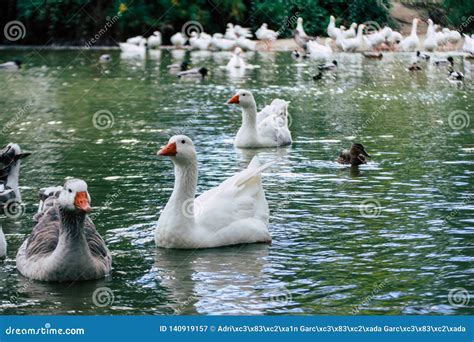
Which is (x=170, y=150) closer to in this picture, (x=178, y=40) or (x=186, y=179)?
(x=186, y=179)

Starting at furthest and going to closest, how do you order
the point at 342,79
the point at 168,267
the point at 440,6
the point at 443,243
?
1. the point at 440,6
2. the point at 342,79
3. the point at 443,243
4. the point at 168,267

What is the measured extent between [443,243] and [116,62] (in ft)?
87.6

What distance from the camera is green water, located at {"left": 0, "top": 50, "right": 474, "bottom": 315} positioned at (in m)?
8.67

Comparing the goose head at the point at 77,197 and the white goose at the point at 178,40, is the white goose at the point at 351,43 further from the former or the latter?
the goose head at the point at 77,197

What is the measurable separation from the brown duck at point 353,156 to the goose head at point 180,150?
4.84 metres

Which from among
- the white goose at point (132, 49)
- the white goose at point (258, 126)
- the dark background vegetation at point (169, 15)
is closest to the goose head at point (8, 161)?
the white goose at point (258, 126)

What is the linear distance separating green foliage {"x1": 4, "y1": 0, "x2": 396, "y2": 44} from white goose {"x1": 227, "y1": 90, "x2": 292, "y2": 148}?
96.6 ft

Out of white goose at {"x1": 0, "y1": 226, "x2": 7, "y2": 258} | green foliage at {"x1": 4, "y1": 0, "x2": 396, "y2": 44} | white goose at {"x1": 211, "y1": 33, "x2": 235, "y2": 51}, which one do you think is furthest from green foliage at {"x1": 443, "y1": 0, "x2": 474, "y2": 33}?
white goose at {"x1": 0, "y1": 226, "x2": 7, "y2": 258}

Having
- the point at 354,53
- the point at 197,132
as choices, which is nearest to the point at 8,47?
the point at 354,53

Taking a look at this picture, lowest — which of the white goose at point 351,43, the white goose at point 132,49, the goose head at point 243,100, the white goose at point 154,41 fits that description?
the white goose at point 132,49

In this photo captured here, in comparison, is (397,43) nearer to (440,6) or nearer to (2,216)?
(440,6)

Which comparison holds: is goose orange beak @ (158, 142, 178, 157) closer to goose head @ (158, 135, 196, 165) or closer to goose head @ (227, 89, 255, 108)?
goose head @ (158, 135, 196, 165)

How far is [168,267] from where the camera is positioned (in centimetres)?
962

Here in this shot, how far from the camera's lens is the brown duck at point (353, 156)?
14.7m
